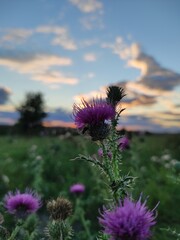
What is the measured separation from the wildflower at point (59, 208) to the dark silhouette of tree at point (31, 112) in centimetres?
5379

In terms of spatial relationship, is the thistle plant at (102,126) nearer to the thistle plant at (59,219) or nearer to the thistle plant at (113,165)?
the thistle plant at (113,165)

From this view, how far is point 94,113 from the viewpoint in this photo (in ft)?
9.16

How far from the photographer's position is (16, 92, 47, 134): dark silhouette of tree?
58.2m

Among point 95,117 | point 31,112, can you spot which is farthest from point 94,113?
point 31,112

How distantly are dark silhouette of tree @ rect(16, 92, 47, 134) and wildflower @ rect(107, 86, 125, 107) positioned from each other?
178 ft

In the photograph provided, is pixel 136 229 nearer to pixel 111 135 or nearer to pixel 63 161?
pixel 111 135

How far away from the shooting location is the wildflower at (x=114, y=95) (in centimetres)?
301

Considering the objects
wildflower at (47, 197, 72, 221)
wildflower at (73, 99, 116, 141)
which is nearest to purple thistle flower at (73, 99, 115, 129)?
wildflower at (73, 99, 116, 141)

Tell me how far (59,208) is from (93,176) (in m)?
4.24

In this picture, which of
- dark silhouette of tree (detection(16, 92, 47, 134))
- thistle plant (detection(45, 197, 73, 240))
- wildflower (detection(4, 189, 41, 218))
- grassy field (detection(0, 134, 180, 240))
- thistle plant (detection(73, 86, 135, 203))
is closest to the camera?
thistle plant (detection(73, 86, 135, 203))

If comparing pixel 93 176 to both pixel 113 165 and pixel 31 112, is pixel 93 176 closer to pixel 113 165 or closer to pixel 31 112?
pixel 113 165

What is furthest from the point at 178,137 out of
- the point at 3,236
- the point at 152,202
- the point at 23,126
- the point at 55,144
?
the point at 23,126

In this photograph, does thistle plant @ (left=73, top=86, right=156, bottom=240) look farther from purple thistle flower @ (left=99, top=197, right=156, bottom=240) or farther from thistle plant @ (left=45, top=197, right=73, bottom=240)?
thistle plant @ (left=45, top=197, right=73, bottom=240)

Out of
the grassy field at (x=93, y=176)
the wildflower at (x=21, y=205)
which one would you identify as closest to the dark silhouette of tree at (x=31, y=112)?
the grassy field at (x=93, y=176)
